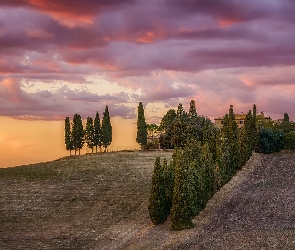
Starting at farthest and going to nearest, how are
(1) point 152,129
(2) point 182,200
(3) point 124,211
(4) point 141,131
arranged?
(1) point 152,129, (4) point 141,131, (3) point 124,211, (2) point 182,200

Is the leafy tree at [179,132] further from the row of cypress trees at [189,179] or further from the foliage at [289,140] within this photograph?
the row of cypress trees at [189,179]

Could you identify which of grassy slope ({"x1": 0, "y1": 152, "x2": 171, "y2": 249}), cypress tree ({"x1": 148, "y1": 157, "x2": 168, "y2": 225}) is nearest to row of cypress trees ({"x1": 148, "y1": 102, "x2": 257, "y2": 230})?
cypress tree ({"x1": 148, "y1": 157, "x2": 168, "y2": 225})

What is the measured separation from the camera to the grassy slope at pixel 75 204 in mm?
51938

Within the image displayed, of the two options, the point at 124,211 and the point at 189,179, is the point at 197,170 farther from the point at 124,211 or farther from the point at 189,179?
the point at 124,211

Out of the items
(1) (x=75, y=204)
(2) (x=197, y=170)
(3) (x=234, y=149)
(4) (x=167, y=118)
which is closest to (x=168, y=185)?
(2) (x=197, y=170)

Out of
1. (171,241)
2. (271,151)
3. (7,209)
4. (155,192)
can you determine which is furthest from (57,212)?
(271,151)

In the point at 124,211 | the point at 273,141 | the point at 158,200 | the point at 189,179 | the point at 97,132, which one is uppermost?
the point at 97,132

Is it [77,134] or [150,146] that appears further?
[77,134]

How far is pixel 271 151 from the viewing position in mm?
104125

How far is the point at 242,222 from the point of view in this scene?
50.7 meters

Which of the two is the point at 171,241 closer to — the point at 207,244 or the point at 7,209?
the point at 207,244

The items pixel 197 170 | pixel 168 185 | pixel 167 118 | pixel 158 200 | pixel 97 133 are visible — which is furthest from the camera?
pixel 167 118

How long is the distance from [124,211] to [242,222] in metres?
16.4

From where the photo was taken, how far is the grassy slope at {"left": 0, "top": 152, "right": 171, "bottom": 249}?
51.9 metres
